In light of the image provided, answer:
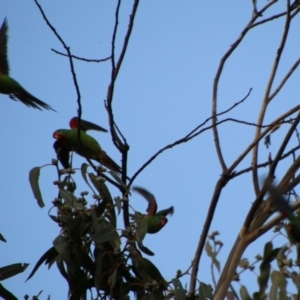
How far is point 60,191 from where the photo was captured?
2.54 metres

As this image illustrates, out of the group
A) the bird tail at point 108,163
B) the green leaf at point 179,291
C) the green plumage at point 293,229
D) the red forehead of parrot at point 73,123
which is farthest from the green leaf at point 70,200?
the green plumage at point 293,229

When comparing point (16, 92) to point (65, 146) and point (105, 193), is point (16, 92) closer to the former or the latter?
point (65, 146)

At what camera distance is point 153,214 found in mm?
3480

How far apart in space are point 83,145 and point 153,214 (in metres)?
0.53

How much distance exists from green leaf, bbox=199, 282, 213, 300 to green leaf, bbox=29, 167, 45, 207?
728mm

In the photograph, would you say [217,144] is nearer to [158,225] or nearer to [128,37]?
[158,225]

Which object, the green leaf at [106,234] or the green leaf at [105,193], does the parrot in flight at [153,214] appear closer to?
the green leaf at [105,193]

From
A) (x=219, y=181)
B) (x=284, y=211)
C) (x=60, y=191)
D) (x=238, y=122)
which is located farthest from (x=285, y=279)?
(x=60, y=191)

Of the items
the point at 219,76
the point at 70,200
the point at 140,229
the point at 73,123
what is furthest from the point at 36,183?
the point at 219,76

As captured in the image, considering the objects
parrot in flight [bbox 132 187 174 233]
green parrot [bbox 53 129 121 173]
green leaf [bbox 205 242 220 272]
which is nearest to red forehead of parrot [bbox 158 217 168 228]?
parrot in flight [bbox 132 187 174 233]

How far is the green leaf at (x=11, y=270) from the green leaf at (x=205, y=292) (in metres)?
0.69

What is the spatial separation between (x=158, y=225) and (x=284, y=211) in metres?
0.71

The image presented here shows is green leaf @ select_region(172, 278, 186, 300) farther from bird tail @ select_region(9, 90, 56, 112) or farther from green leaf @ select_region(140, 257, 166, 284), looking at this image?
bird tail @ select_region(9, 90, 56, 112)

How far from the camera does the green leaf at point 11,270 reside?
254 centimetres
